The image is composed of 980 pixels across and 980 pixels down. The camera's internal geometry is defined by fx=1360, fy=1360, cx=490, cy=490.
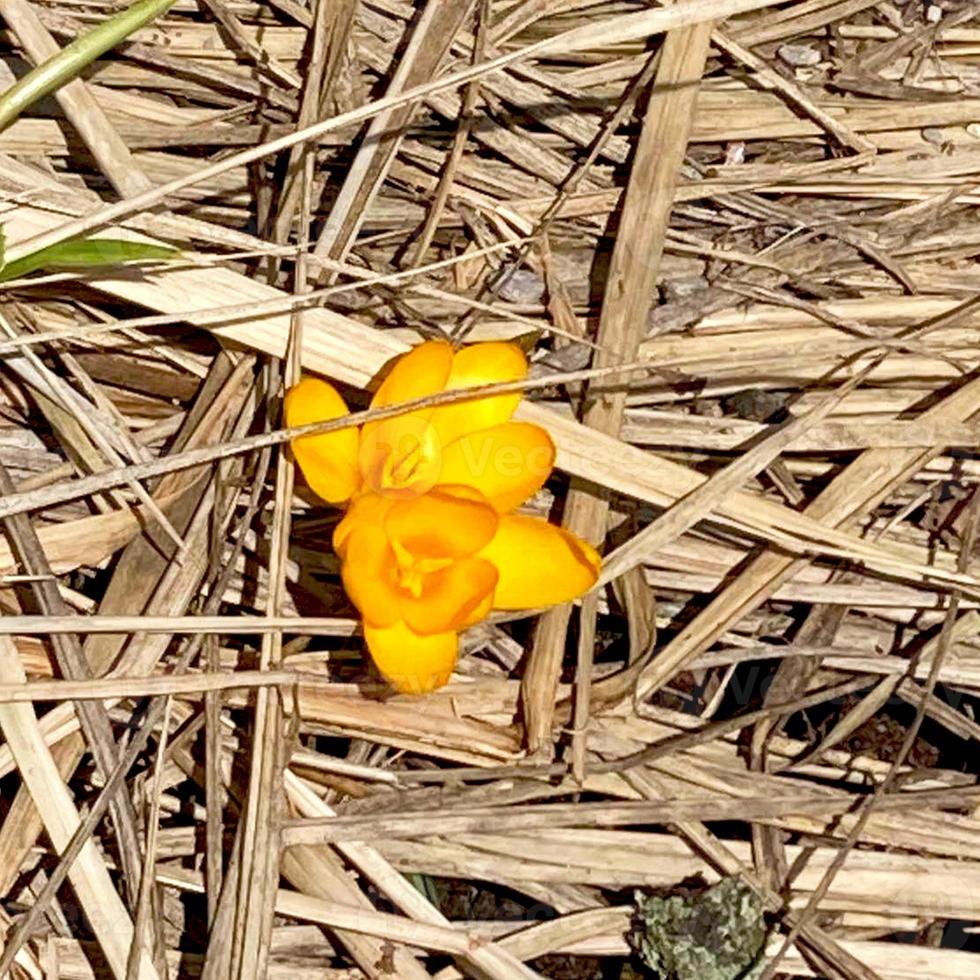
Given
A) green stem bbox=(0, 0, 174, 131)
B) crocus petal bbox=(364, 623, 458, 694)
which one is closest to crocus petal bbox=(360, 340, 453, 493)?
crocus petal bbox=(364, 623, 458, 694)

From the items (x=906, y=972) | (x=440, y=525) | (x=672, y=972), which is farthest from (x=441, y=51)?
(x=906, y=972)

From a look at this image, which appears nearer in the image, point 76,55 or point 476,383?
point 76,55

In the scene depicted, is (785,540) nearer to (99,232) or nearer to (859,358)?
(859,358)

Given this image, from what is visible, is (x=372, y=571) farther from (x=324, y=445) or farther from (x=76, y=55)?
(x=76, y=55)

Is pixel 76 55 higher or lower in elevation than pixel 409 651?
higher

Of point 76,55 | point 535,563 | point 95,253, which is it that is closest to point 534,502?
point 535,563

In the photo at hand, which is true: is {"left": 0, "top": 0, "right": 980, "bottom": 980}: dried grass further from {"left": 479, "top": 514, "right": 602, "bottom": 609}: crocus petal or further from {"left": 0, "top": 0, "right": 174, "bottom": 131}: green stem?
{"left": 0, "top": 0, "right": 174, "bottom": 131}: green stem

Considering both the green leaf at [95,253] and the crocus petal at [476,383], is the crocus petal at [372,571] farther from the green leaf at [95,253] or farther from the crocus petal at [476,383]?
the green leaf at [95,253]
